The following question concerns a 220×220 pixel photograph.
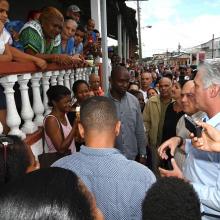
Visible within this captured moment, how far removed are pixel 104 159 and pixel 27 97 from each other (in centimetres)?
140

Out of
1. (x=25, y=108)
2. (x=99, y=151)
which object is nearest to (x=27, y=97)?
(x=25, y=108)

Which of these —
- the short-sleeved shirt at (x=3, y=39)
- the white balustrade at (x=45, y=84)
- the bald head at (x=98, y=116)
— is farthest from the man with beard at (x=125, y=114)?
the bald head at (x=98, y=116)

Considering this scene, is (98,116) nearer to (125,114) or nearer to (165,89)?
(125,114)

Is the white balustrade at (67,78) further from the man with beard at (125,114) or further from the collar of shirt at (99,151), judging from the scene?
the collar of shirt at (99,151)

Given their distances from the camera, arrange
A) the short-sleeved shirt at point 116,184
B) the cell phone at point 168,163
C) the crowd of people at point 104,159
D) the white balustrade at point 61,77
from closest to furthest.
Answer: the crowd of people at point 104,159 < the short-sleeved shirt at point 116,184 < the cell phone at point 168,163 < the white balustrade at point 61,77

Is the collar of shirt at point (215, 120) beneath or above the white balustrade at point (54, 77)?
beneath

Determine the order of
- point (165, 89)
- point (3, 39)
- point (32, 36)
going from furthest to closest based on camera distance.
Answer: point (165, 89) < point (32, 36) < point (3, 39)

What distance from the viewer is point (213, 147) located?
1.83m

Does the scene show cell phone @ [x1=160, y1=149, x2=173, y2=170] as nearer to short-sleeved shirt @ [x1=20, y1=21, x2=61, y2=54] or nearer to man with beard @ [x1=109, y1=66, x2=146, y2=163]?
man with beard @ [x1=109, y1=66, x2=146, y2=163]

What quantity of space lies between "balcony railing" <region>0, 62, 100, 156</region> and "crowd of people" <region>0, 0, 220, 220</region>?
0.10 m

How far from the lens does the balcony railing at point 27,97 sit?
2.71m

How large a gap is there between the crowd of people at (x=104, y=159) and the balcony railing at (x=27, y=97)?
99 millimetres

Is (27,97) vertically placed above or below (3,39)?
below

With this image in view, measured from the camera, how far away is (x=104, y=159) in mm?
1872
